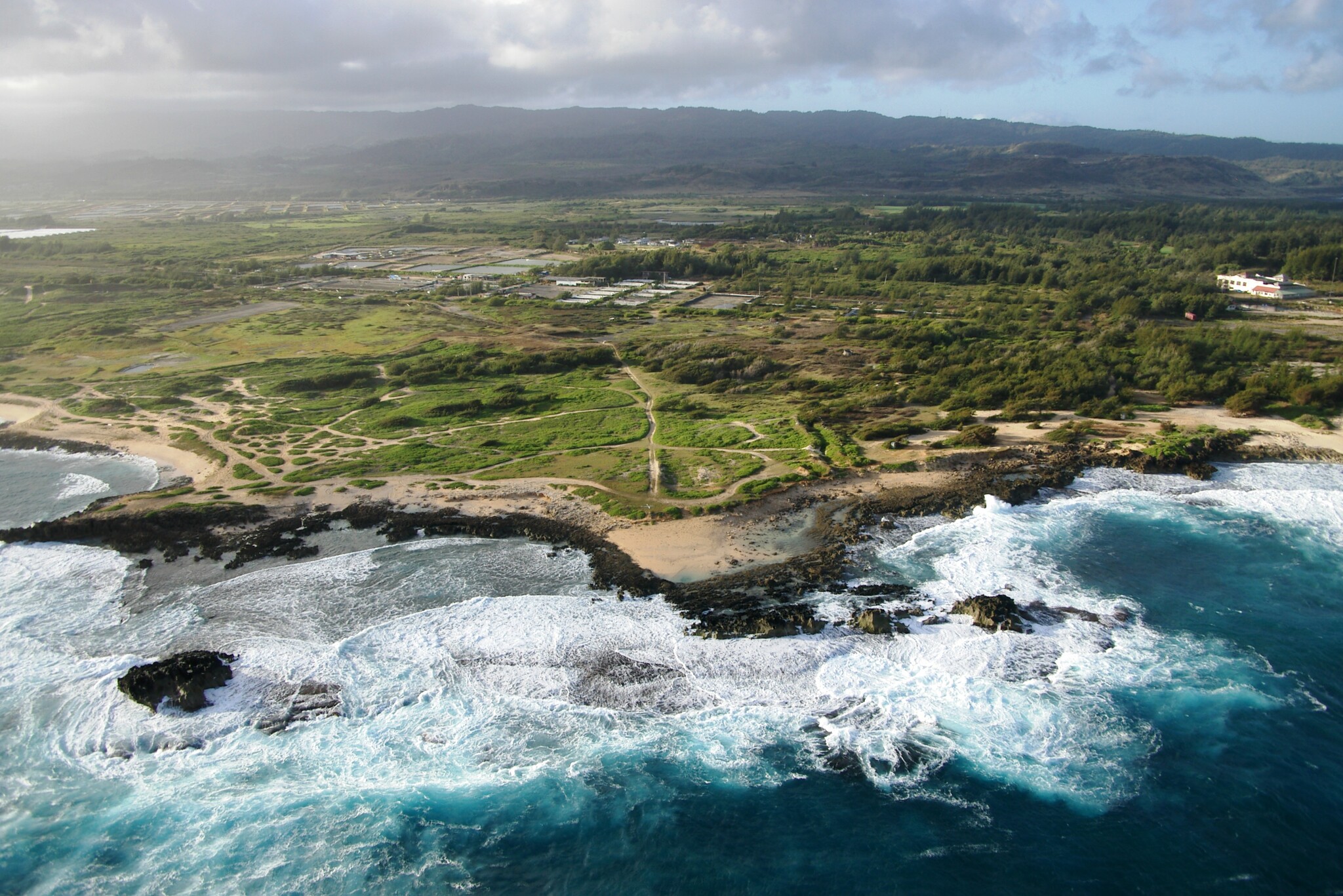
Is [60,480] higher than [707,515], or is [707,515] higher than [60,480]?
[707,515]

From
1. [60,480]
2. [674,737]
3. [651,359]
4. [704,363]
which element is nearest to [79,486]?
[60,480]

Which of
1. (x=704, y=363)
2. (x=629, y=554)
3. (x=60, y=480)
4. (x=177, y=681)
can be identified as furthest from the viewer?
(x=704, y=363)

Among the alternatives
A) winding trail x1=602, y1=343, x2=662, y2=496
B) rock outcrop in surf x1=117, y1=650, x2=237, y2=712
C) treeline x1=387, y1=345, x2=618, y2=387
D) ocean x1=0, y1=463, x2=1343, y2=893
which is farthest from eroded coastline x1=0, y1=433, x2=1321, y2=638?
treeline x1=387, y1=345, x2=618, y2=387

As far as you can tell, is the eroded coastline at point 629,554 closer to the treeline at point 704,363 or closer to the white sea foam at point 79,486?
the white sea foam at point 79,486

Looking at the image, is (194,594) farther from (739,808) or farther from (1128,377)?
(1128,377)

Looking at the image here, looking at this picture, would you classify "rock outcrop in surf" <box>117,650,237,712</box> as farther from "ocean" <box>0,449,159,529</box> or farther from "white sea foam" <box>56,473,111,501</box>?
"white sea foam" <box>56,473,111,501</box>

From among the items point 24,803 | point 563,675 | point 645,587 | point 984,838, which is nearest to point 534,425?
point 645,587

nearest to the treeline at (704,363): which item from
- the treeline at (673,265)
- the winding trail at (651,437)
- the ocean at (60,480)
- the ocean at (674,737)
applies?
the winding trail at (651,437)

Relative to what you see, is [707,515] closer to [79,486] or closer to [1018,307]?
[79,486]
